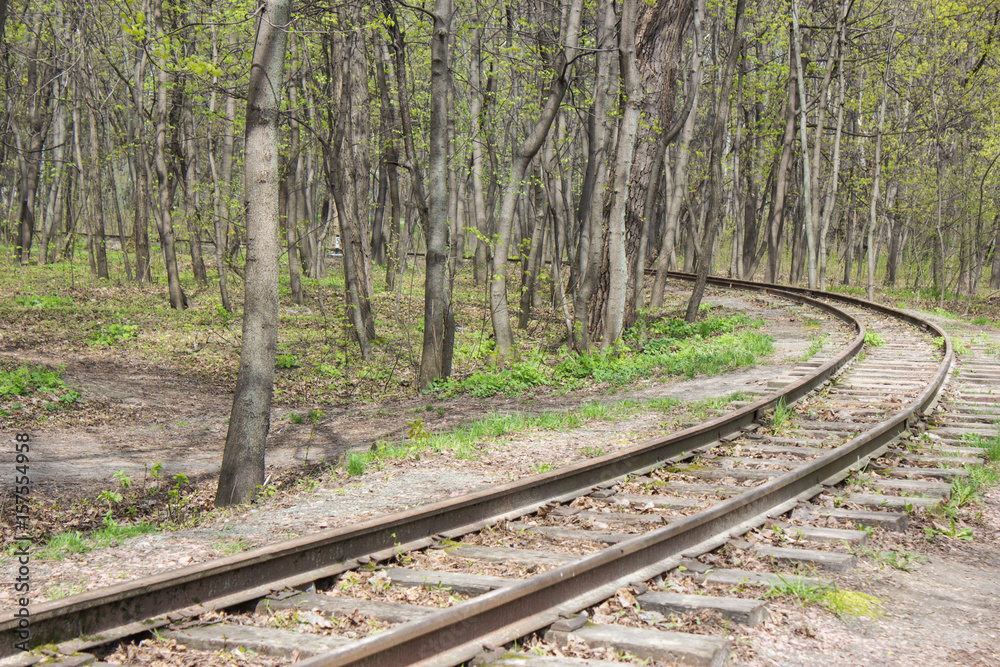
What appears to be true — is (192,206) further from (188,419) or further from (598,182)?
(598,182)

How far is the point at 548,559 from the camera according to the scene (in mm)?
4633

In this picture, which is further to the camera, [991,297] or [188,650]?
[991,297]

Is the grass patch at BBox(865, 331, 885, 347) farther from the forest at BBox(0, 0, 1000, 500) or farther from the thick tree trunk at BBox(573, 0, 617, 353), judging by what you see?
the thick tree trunk at BBox(573, 0, 617, 353)

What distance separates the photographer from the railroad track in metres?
3.51

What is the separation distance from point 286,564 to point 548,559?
1.51 metres

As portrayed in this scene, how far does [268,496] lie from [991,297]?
2917 centimetres

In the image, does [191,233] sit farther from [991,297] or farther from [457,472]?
[991,297]

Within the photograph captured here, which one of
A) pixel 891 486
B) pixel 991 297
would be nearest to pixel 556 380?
pixel 891 486

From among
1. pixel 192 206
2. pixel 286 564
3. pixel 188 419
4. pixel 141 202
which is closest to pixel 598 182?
pixel 188 419

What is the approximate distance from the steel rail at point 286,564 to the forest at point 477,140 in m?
2.85

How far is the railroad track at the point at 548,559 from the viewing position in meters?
3.51

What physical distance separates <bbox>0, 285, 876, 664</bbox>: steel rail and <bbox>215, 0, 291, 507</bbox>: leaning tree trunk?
2646 mm

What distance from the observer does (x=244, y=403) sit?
7.25 m

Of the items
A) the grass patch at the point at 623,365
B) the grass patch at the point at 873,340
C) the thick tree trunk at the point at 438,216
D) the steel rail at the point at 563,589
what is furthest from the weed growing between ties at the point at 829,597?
the grass patch at the point at 873,340
